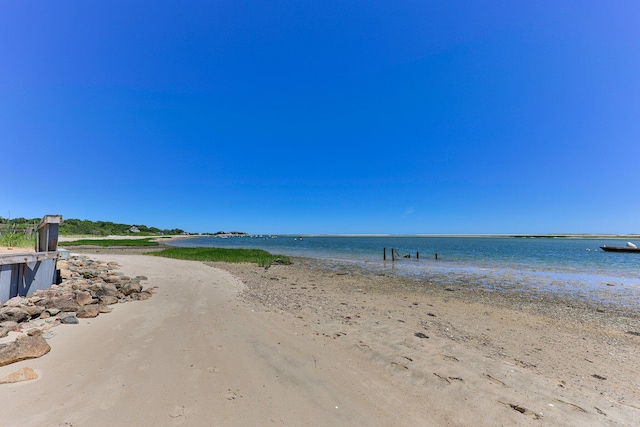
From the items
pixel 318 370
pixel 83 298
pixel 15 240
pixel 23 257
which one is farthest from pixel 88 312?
pixel 15 240

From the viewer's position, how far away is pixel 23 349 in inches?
177

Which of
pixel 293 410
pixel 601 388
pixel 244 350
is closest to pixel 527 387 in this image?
pixel 601 388

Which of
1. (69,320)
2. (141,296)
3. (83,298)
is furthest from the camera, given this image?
(141,296)

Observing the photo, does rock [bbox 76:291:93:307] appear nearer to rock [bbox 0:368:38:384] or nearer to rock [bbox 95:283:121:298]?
rock [bbox 95:283:121:298]

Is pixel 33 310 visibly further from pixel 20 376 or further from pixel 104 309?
pixel 20 376

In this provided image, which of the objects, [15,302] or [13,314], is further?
[15,302]

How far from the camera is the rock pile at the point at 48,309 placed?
15.1 feet

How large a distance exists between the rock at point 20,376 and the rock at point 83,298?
4.19 metres

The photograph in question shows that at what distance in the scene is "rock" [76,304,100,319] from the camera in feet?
22.2

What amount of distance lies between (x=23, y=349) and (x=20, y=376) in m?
0.93

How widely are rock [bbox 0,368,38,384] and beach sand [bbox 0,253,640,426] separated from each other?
11 cm

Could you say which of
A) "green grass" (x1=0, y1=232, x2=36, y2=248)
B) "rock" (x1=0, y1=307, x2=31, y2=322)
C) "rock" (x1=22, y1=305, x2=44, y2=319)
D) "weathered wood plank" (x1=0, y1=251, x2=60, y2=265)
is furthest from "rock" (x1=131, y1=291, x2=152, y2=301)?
"green grass" (x1=0, y1=232, x2=36, y2=248)

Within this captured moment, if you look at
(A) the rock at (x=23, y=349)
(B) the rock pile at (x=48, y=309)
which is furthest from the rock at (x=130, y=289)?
(A) the rock at (x=23, y=349)

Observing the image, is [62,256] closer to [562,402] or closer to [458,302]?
[562,402]
